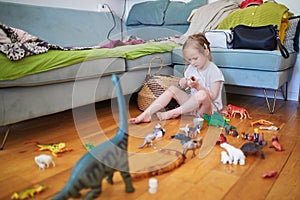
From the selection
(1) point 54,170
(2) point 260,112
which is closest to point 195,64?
(2) point 260,112

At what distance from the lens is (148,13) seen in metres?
2.67

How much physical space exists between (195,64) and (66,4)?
4.50 ft

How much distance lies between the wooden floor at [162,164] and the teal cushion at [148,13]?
1306 mm

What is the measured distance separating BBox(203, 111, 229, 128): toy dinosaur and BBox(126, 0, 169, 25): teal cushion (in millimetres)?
1335

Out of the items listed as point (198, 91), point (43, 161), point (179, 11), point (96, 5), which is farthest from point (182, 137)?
point (96, 5)

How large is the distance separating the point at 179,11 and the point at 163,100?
47.7 inches

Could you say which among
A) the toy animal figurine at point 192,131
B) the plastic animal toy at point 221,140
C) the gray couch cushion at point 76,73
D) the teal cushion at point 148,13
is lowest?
the toy animal figurine at point 192,131

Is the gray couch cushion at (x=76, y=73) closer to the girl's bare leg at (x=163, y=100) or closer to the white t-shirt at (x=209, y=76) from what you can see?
the girl's bare leg at (x=163, y=100)

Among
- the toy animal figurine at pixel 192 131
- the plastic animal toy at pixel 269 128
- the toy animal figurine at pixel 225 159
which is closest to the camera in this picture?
the toy animal figurine at pixel 225 159

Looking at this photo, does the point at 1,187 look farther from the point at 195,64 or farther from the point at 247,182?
the point at 195,64

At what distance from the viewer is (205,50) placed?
1.61m

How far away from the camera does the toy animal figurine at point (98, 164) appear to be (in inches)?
27.8

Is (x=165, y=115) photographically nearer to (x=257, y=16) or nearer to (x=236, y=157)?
(x=236, y=157)

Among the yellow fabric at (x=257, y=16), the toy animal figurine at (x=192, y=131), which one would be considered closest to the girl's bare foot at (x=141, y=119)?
the toy animal figurine at (x=192, y=131)
